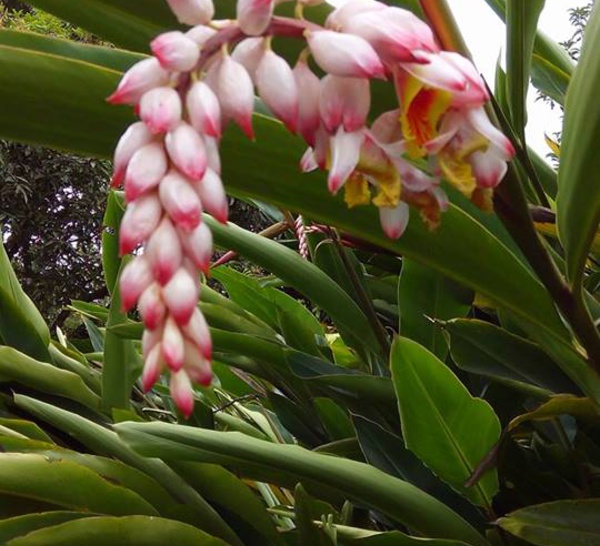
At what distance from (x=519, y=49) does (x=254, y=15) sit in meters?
0.34

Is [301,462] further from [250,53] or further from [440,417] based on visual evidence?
[250,53]

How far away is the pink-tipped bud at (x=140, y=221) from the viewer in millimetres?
230

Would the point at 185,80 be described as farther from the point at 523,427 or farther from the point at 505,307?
the point at 523,427

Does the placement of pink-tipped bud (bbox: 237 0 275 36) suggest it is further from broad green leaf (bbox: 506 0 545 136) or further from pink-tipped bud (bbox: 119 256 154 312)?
broad green leaf (bbox: 506 0 545 136)

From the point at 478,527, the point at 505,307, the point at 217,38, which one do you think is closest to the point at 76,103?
the point at 217,38

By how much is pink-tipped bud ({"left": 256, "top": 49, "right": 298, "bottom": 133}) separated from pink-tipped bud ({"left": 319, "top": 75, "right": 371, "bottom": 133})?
14mm

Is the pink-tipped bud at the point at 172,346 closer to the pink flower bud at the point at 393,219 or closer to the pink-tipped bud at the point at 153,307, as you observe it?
the pink-tipped bud at the point at 153,307

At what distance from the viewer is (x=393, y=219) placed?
34 cm

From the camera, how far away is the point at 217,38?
260 millimetres

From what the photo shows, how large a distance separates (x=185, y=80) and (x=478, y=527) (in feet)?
1.68

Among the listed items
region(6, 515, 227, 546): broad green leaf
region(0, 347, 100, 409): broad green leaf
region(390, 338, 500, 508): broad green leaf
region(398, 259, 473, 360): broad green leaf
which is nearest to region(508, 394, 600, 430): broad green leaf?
region(390, 338, 500, 508): broad green leaf

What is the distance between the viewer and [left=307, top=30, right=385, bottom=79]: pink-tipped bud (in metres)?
0.25

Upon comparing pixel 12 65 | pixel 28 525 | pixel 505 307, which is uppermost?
pixel 12 65

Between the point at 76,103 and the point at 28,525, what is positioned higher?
the point at 76,103
